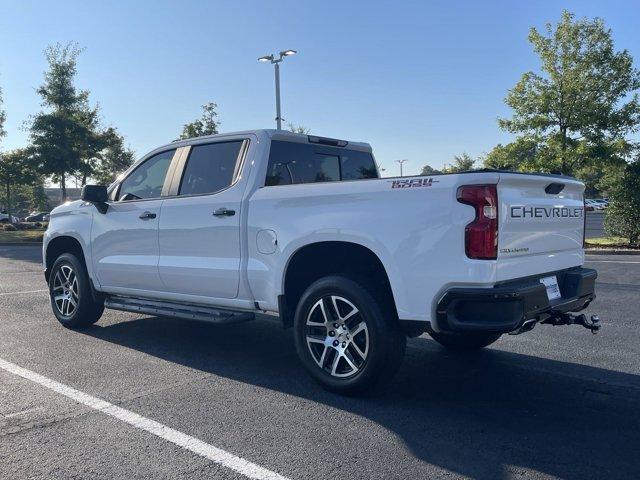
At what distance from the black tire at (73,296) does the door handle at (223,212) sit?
231cm

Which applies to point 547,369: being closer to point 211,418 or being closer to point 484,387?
point 484,387

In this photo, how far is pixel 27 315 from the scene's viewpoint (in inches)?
290

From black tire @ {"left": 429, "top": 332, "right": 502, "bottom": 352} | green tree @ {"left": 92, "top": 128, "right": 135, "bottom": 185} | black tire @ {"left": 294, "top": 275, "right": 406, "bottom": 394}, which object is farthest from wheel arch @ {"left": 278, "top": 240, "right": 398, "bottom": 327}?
green tree @ {"left": 92, "top": 128, "right": 135, "bottom": 185}

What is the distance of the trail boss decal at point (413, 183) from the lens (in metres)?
3.74

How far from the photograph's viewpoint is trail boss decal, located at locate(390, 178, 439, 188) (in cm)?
374

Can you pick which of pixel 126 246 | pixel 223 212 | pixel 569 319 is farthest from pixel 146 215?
pixel 569 319

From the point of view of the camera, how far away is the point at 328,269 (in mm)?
4723

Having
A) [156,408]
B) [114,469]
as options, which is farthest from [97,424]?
[114,469]

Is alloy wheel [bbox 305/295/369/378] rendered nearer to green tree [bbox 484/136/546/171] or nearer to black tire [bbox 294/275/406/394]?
black tire [bbox 294/275/406/394]

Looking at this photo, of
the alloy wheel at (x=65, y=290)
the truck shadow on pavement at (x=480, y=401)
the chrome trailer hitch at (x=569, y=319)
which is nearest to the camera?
the truck shadow on pavement at (x=480, y=401)

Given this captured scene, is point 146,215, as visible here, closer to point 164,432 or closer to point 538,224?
point 164,432

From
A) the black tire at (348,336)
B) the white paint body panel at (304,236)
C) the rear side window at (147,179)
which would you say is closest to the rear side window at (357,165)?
the white paint body panel at (304,236)

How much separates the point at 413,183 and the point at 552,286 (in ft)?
4.36

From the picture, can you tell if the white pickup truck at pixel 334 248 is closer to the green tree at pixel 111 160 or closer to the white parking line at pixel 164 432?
the white parking line at pixel 164 432
